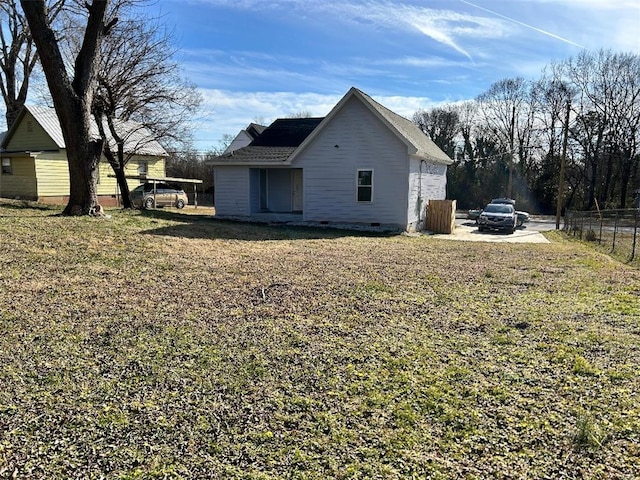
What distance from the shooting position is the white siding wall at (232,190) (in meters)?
19.3

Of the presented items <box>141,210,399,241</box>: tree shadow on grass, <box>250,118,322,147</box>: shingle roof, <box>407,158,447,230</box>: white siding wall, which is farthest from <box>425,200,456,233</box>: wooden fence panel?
<box>250,118,322,147</box>: shingle roof

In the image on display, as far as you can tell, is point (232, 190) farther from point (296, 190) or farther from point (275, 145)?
point (275, 145)

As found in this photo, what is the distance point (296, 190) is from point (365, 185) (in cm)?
434

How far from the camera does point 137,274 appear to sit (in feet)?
24.3

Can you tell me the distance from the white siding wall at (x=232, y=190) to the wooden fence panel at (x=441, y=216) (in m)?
8.14

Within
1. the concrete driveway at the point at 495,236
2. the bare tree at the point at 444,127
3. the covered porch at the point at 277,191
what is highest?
the bare tree at the point at 444,127

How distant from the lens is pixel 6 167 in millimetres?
24453

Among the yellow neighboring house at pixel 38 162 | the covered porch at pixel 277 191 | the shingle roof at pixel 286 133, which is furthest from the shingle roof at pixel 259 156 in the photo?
the yellow neighboring house at pixel 38 162

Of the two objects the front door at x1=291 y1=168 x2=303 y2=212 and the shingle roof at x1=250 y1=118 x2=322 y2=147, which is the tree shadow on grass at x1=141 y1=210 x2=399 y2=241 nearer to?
the front door at x1=291 y1=168 x2=303 y2=212

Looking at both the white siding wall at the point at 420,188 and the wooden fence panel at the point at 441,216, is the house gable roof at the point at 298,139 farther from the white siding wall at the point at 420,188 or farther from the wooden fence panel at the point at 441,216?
the wooden fence panel at the point at 441,216

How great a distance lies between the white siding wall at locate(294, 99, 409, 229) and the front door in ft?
7.12

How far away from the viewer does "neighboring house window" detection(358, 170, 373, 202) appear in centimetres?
1691

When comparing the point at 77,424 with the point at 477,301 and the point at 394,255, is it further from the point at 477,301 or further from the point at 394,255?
the point at 394,255

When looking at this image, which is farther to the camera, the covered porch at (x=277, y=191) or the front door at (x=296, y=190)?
the front door at (x=296, y=190)
